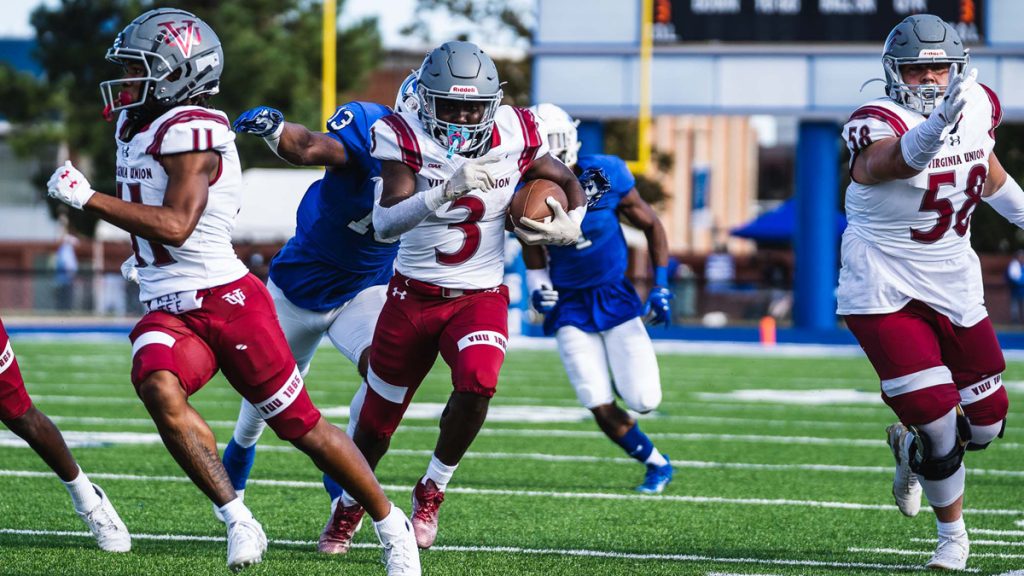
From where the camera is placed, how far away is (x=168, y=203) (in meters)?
4.20

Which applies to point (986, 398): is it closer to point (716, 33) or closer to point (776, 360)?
point (776, 360)

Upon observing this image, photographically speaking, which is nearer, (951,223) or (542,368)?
(951,223)

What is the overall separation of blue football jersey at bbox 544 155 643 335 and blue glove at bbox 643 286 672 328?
3.4 inches

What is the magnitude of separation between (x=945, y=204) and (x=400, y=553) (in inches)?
83.2

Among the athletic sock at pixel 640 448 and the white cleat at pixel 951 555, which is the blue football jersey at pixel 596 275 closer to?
the athletic sock at pixel 640 448

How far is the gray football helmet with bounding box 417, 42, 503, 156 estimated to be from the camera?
4.86m

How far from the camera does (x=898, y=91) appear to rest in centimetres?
495

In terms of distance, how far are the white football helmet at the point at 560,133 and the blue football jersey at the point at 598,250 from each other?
0.49 metres

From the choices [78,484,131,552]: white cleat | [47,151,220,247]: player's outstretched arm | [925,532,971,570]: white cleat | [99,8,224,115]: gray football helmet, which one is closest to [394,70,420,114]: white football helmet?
[99,8,224,115]: gray football helmet

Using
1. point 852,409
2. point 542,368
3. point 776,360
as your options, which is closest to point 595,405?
point 852,409

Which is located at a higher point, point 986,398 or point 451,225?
point 451,225

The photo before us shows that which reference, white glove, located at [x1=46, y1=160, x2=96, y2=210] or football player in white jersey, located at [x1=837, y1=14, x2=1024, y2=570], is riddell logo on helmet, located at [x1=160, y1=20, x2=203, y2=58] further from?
football player in white jersey, located at [x1=837, y1=14, x2=1024, y2=570]

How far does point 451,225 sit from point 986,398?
6.18ft

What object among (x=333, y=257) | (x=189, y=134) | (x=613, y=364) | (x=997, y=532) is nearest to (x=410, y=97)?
(x=333, y=257)
